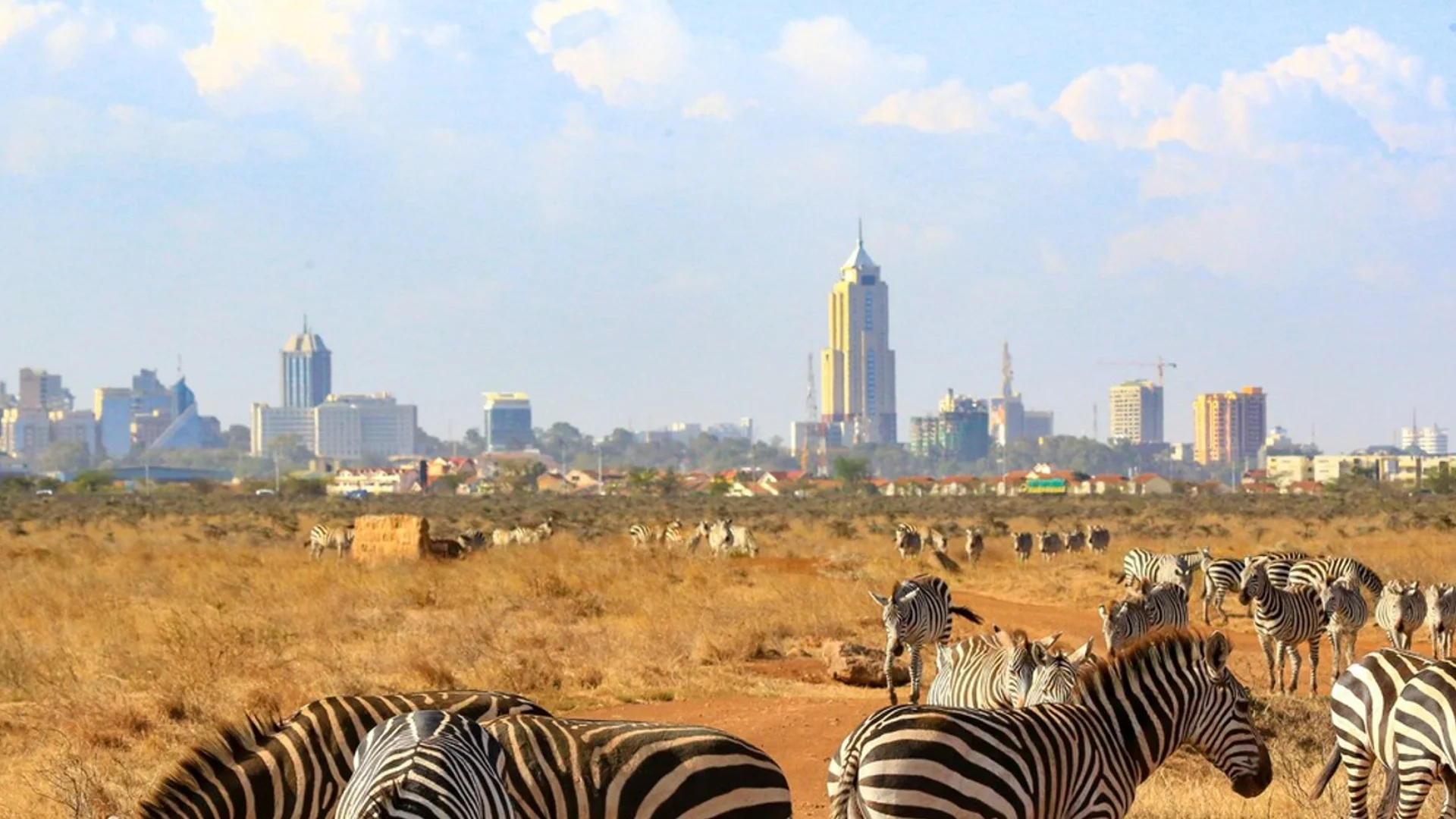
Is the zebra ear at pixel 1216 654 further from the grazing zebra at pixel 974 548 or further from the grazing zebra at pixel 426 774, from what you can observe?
the grazing zebra at pixel 974 548

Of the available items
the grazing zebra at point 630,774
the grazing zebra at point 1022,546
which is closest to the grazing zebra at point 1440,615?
the grazing zebra at point 630,774

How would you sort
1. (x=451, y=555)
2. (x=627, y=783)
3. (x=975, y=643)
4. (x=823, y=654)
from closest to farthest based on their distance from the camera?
(x=627, y=783) < (x=975, y=643) < (x=823, y=654) < (x=451, y=555)

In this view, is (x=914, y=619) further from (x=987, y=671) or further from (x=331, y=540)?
(x=331, y=540)

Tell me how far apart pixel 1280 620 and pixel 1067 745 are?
12.0 metres

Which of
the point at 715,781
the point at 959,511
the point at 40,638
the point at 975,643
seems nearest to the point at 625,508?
the point at 959,511

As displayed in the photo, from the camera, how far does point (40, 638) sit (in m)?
19.7

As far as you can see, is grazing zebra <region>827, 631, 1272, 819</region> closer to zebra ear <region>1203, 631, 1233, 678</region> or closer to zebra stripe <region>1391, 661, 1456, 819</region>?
zebra ear <region>1203, 631, 1233, 678</region>

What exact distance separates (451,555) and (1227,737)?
1070 inches

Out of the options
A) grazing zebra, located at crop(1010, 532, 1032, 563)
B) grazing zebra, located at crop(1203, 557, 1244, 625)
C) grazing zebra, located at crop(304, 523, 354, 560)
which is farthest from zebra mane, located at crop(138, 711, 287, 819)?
grazing zebra, located at crop(1010, 532, 1032, 563)

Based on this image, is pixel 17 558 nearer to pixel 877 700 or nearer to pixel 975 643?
pixel 877 700

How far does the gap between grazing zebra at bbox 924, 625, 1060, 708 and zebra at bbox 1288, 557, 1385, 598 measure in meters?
12.3

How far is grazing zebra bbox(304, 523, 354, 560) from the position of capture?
123 ft

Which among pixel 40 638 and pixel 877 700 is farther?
pixel 40 638

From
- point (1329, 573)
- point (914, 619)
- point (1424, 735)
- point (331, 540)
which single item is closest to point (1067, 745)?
point (1424, 735)
